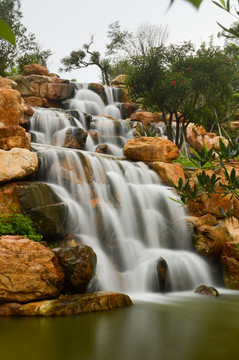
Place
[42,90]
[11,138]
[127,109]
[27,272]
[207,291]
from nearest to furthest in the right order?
[27,272] < [207,291] < [11,138] < [42,90] < [127,109]

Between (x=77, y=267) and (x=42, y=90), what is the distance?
1744 centimetres

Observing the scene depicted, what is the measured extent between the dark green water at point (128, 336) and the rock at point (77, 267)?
83cm

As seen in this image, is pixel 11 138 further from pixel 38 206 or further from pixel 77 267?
pixel 77 267

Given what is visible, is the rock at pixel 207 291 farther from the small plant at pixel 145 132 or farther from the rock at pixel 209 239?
the small plant at pixel 145 132

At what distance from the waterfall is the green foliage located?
1388 millimetres

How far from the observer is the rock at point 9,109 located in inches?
371

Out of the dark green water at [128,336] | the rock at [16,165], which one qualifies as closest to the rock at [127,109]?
the rock at [16,165]

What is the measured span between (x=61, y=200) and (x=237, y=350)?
5157 millimetres

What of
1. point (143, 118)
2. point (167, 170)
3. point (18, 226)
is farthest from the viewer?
point (143, 118)

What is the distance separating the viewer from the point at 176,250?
941 centimetres

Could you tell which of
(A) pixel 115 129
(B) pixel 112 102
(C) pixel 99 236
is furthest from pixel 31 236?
(B) pixel 112 102

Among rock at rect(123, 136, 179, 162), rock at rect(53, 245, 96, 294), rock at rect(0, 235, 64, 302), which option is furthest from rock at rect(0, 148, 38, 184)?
rock at rect(123, 136, 179, 162)

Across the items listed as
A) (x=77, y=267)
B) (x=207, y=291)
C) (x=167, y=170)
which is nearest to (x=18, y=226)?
(x=77, y=267)

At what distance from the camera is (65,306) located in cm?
501
